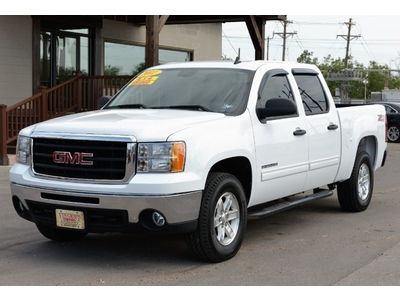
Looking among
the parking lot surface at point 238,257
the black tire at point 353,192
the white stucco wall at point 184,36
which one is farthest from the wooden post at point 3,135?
the black tire at point 353,192

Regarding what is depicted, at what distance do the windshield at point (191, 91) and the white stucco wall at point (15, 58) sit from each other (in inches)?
391

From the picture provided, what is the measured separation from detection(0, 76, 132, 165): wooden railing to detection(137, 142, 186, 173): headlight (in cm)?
893

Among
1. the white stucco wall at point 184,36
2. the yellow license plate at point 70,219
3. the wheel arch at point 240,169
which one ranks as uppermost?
the white stucco wall at point 184,36

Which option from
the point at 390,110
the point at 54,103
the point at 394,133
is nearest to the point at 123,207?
the point at 54,103

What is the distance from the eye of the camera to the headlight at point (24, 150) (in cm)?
591

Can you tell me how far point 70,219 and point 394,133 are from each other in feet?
68.4

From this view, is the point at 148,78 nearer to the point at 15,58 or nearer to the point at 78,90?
the point at 78,90

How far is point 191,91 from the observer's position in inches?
262

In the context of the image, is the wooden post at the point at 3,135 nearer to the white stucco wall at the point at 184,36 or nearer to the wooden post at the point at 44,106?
the wooden post at the point at 44,106

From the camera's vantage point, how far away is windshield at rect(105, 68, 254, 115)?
6.40m

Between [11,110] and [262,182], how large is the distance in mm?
9230

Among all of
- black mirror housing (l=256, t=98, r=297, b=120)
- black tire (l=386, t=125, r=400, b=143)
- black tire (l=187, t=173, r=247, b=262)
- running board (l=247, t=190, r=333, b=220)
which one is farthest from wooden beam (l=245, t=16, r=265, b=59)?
black tire (l=187, t=173, r=247, b=262)

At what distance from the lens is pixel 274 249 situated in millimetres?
6375

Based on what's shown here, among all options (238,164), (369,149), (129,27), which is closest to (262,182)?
(238,164)
